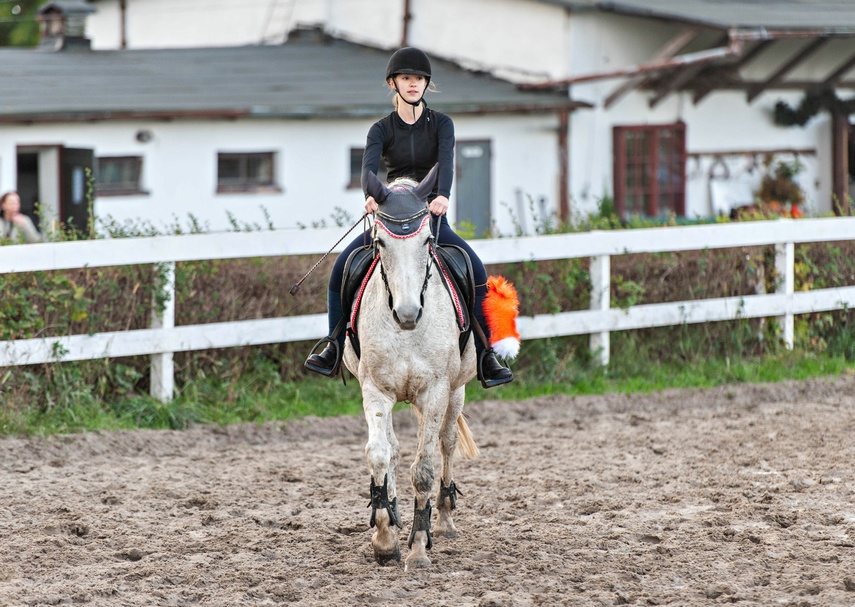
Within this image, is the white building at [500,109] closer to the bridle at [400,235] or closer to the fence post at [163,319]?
the fence post at [163,319]

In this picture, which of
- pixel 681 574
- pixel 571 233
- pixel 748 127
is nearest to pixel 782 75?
pixel 748 127

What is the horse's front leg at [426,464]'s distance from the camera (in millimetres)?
6164

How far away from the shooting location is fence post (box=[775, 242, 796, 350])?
1143 centimetres

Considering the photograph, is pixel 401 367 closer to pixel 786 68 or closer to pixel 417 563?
pixel 417 563

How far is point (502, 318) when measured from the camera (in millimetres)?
6750

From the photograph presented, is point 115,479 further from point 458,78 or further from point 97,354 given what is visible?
point 458,78

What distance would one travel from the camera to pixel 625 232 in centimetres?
1071

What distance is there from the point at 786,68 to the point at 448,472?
1791 cm

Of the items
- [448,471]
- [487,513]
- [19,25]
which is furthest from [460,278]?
[19,25]

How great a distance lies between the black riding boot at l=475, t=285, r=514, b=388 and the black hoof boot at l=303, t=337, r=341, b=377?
0.76 metres

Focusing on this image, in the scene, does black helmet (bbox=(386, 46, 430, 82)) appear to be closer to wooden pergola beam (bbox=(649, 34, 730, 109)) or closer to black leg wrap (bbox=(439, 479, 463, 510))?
black leg wrap (bbox=(439, 479, 463, 510))

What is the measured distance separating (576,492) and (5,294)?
4153mm

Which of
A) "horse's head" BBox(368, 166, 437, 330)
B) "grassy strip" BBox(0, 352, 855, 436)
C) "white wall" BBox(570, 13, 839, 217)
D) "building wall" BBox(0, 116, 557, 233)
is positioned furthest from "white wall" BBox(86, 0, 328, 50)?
"horse's head" BBox(368, 166, 437, 330)

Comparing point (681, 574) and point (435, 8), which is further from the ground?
point (435, 8)
